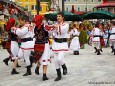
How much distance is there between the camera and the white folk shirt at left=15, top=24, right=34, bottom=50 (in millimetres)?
10694

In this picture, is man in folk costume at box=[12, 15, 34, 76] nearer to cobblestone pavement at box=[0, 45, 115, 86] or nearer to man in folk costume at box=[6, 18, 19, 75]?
man in folk costume at box=[6, 18, 19, 75]

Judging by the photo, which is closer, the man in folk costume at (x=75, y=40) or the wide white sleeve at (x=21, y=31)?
the wide white sleeve at (x=21, y=31)

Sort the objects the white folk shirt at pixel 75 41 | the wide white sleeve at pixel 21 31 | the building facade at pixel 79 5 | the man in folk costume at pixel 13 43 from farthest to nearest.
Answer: the building facade at pixel 79 5 < the white folk shirt at pixel 75 41 < the man in folk costume at pixel 13 43 < the wide white sleeve at pixel 21 31

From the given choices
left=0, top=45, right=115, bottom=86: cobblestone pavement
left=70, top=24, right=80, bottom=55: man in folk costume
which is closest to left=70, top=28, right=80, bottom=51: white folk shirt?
left=70, top=24, right=80, bottom=55: man in folk costume

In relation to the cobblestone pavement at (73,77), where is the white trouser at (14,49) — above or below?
above

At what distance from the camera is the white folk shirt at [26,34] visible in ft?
35.1

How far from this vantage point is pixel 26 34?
36.0 ft

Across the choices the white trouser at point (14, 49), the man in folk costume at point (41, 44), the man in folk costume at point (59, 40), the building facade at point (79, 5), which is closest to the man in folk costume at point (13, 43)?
the white trouser at point (14, 49)

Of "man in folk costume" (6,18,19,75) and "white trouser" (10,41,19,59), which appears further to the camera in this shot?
"white trouser" (10,41,19,59)

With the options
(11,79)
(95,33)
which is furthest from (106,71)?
(95,33)

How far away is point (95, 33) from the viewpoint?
1819 cm

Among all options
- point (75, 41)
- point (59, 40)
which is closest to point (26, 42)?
point (59, 40)

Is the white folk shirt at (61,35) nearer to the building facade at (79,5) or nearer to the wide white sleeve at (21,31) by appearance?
the wide white sleeve at (21,31)

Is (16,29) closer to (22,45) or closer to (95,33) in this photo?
(22,45)
